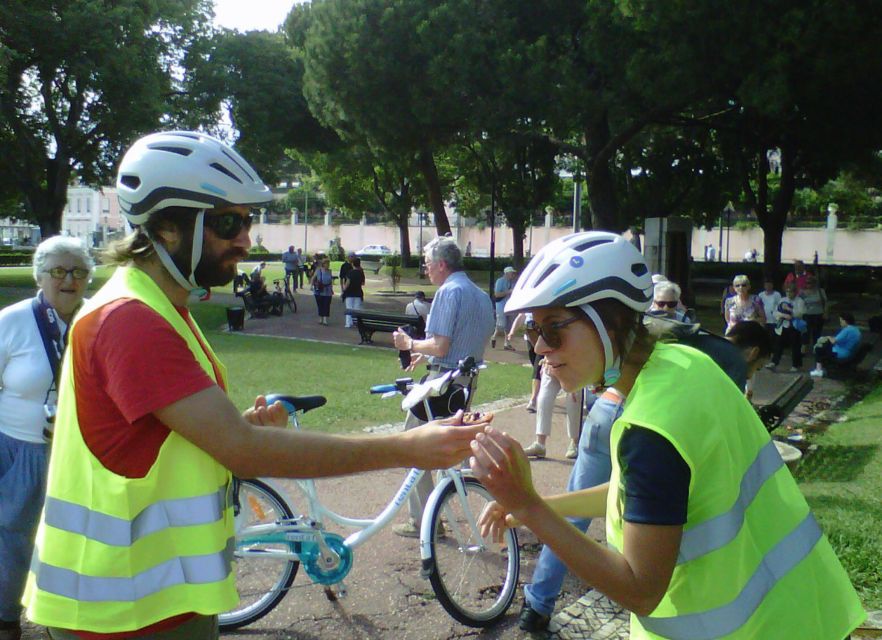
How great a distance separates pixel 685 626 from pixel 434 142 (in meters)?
24.4

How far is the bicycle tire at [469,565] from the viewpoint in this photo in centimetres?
460

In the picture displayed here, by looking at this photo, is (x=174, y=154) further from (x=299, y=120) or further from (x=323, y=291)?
(x=299, y=120)

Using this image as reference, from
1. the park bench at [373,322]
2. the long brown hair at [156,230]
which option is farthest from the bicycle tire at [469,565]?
the park bench at [373,322]

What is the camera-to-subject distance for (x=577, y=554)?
1.79 metres

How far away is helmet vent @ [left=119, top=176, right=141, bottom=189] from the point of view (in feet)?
7.00

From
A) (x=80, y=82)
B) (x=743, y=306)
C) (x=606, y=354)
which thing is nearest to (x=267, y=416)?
(x=606, y=354)

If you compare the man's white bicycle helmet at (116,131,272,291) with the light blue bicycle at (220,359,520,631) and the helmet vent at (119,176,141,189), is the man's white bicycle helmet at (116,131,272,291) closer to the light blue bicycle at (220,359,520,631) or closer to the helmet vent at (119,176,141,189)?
the helmet vent at (119,176,141,189)

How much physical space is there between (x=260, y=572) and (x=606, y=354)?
3.14 metres

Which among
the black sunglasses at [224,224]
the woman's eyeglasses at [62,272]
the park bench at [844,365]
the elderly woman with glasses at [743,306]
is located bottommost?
the park bench at [844,365]

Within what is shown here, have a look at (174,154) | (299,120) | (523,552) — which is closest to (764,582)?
(174,154)

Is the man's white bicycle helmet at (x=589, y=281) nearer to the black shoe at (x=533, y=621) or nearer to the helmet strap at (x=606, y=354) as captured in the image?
the helmet strap at (x=606, y=354)

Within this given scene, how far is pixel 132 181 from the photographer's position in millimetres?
2148

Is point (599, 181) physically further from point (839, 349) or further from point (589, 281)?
point (589, 281)

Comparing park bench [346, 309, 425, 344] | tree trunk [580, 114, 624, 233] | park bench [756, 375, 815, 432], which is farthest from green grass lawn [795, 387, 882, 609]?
tree trunk [580, 114, 624, 233]
